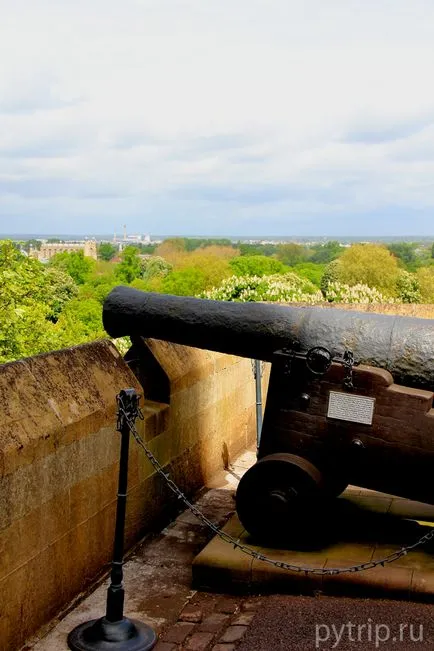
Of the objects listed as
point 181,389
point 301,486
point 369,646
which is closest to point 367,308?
point 181,389

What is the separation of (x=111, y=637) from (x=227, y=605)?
841 mm

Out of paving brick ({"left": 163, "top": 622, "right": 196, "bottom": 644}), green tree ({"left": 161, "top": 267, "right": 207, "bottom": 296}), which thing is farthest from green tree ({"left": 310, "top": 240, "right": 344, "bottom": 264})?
paving brick ({"left": 163, "top": 622, "right": 196, "bottom": 644})

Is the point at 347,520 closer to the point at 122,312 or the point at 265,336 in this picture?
the point at 265,336

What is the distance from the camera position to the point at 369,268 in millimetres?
49062

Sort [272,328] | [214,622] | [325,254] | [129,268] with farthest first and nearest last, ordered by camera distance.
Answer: [325,254] → [129,268] → [272,328] → [214,622]

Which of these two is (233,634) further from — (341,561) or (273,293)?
(273,293)

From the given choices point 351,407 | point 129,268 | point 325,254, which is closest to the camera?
point 351,407

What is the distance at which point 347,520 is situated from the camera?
5637 millimetres

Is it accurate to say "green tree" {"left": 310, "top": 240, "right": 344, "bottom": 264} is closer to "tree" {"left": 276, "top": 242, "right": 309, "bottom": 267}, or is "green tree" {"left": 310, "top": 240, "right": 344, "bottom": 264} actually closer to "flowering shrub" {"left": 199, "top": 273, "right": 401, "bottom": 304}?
"tree" {"left": 276, "top": 242, "right": 309, "bottom": 267}

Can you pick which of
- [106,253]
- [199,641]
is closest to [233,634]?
[199,641]

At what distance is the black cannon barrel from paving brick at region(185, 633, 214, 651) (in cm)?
183

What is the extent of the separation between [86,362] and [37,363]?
1.66 feet

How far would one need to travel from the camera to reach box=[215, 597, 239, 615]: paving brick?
4715 mm

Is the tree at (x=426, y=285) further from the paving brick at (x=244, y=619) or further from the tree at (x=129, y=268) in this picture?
the paving brick at (x=244, y=619)
